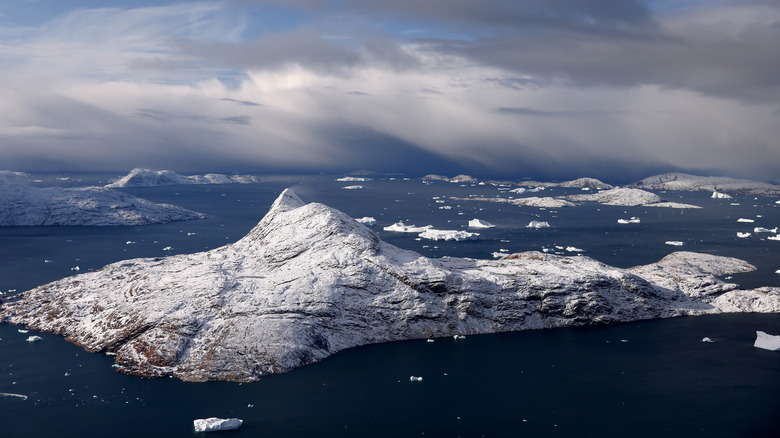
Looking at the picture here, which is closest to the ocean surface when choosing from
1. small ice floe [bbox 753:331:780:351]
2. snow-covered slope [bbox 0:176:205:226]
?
small ice floe [bbox 753:331:780:351]

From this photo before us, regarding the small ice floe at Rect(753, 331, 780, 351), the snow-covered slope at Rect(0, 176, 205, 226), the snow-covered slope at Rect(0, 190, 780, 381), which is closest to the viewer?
the snow-covered slope at Rect(0, 190, 780, 381)

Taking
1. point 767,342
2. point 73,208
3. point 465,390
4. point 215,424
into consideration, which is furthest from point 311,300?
point 73,208

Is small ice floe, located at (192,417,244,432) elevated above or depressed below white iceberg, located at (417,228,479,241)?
below

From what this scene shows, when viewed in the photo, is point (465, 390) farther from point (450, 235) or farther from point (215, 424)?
point (450, 235)

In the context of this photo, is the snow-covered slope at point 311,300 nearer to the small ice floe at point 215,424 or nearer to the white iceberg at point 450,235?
the small ice floe at point 215,424

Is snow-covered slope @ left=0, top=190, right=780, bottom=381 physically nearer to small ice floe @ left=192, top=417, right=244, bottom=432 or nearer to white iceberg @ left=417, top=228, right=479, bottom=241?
small ice floe @ left=192, top=417, right=244, bottom=432
